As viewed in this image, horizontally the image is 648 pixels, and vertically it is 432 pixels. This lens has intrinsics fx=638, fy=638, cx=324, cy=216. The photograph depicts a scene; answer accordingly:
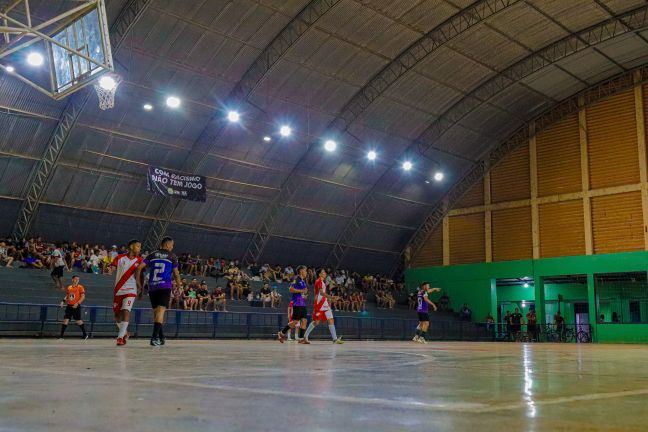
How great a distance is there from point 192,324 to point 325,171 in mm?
16370

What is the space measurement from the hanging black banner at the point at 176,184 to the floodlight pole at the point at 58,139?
14.1 ft

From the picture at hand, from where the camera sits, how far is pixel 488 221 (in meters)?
42.2

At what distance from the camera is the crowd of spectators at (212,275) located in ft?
90.9

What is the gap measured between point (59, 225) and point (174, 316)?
479 inches

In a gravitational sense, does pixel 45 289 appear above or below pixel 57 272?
below

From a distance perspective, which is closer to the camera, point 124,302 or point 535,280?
point 124,302

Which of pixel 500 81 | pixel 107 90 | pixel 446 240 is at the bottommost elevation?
pixel 446 240

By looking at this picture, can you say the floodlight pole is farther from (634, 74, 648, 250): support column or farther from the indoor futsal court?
(634, 74, 648, 250): support column

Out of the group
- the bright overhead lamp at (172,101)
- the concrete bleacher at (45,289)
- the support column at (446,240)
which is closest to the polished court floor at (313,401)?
the concrete bleacher at (45,289)

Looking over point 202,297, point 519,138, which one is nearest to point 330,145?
point 202,297

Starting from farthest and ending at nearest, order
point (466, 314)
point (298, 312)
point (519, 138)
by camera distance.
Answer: point (466, 314) → point (519, 138) → point (298, 312)

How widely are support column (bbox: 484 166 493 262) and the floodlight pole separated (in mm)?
25893

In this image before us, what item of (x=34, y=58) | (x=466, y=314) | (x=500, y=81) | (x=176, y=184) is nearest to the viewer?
(x=34, y=58)

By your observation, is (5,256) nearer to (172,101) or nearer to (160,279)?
(172,101)
